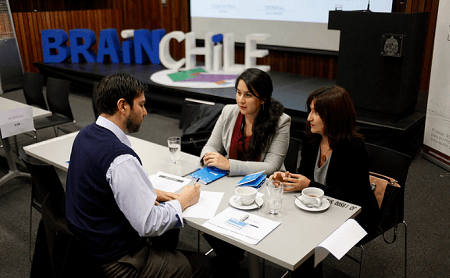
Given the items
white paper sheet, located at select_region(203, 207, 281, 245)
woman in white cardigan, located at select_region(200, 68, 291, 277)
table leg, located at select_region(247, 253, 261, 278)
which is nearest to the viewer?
white paper sheet, located at select_region(203, 207, 281, 245)

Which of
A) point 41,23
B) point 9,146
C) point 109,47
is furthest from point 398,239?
point 41,23

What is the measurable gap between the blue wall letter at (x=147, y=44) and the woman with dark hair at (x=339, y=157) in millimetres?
5759

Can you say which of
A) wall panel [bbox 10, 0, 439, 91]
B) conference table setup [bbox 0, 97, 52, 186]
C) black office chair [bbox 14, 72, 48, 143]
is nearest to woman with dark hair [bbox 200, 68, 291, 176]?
conference table setup [bbox 0, 97, 52, 186]

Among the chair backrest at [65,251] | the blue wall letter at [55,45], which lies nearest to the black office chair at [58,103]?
the chair backrest at [65,251]

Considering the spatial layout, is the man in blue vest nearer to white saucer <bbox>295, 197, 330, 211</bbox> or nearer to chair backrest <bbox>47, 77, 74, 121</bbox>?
white saucer <bbox>295, 197, 330, 211</bbox>

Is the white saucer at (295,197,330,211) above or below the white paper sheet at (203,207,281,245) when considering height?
above

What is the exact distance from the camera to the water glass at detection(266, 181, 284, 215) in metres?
1.88

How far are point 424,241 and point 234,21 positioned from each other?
Result: 17.8 feet

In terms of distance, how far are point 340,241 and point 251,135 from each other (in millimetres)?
1127

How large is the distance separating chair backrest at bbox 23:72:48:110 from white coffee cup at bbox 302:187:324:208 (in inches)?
146

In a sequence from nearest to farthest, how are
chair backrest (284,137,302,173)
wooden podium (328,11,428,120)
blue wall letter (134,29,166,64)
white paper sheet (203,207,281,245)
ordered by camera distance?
white paper sheet (203,207,281,245) → chair backrest (284,137,302,173) → wooden podium (328,11,428,120) → blue wall letter (134,29,166,64)

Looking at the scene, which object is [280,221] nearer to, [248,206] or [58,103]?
[248,206]

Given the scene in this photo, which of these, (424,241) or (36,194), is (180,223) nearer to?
(36,194)

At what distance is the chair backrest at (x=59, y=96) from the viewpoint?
4453 millimetres
